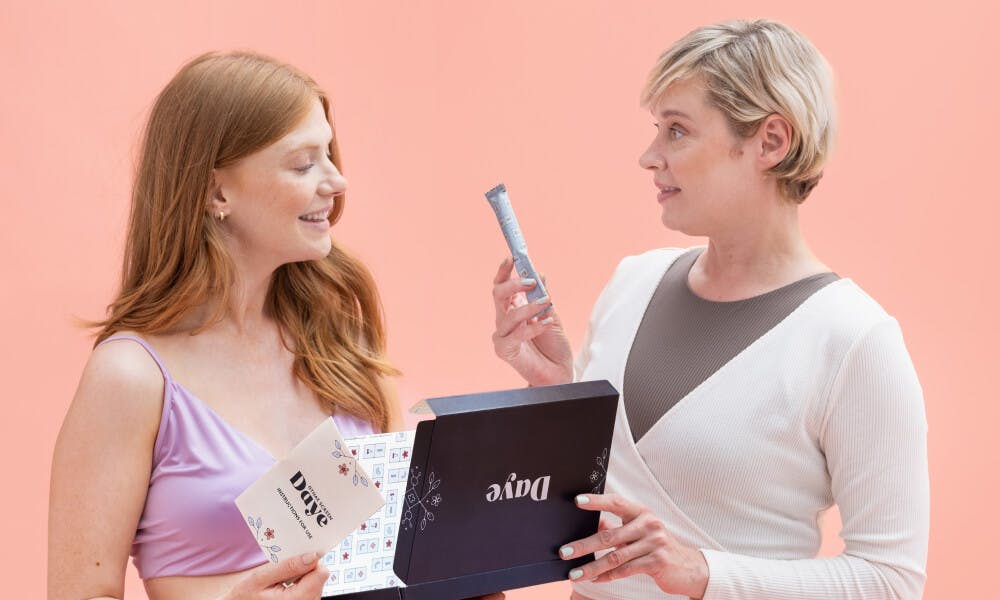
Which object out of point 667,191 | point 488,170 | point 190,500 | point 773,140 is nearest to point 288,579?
point 190,500

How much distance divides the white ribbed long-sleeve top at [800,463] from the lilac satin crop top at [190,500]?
21.8 inches

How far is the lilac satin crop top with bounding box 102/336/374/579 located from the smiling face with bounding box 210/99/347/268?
22cm

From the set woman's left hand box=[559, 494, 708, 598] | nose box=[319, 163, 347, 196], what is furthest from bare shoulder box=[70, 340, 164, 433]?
woman's left hand box=[559, 494, 708, 598]

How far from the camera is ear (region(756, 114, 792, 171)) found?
64.2 inches

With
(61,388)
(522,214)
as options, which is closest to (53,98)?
(61,388)

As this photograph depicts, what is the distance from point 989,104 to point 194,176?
7.29 feet

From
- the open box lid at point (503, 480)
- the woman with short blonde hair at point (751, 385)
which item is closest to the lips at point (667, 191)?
the woman with short blonde hair at point (751, 385)

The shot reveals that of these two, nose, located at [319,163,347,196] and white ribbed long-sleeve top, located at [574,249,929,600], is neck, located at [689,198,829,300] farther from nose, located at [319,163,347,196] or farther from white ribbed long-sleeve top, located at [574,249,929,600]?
nose, located at [319,163,347,196]

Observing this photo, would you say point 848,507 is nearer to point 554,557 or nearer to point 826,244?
point 554,557

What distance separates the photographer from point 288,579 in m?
1.34

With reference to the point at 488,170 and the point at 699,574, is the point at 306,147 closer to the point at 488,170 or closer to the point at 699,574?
the point at 699,574

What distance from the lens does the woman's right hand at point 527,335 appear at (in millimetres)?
1796

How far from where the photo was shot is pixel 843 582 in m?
1.51

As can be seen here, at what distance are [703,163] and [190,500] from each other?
2.75ft
